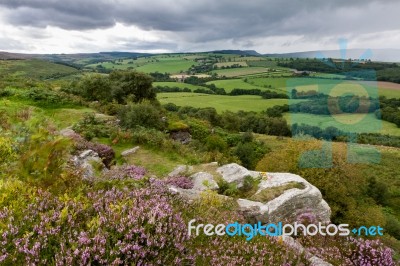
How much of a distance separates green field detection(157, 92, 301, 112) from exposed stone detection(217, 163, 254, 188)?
8545cm

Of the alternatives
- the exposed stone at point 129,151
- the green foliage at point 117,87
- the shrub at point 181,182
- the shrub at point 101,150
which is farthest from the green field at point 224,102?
the shrub at point 181,182

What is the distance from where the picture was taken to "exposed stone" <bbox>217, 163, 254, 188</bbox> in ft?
41.2

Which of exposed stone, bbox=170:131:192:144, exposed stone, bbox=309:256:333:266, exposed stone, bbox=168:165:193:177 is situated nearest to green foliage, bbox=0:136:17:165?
exposed stone, bbox=168:165:193:177

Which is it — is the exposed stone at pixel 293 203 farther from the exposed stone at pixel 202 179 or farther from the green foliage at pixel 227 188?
the exposed stone at pixel 202 179

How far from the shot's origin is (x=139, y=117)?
22.4 meters

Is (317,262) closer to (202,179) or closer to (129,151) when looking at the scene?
(202,179)

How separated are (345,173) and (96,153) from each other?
1439 centimetres

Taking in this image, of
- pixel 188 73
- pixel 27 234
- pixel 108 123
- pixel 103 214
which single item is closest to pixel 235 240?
pixel 103 214

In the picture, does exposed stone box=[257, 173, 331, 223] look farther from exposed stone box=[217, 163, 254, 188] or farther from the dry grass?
exposed stone box=[217, 163, 254, 188]

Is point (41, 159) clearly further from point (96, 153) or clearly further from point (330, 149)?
point (330, 149)

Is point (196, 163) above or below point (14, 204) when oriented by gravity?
below

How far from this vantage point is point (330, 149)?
67.3 feet


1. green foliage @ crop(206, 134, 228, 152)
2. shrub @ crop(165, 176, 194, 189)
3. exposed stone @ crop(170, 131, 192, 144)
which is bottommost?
green foliage @ crop(206, 134, 228, 152)

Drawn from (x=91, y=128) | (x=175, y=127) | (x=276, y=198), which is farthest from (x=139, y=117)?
(x=276, y=198)
